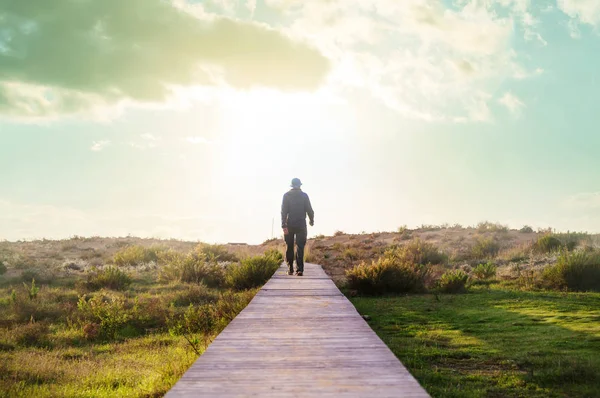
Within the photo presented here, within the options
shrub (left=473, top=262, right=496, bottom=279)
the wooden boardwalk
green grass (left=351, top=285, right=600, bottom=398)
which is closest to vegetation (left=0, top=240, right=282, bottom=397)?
the wooden boardwalk

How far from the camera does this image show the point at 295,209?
13188 mm

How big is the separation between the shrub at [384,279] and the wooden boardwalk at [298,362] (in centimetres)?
648

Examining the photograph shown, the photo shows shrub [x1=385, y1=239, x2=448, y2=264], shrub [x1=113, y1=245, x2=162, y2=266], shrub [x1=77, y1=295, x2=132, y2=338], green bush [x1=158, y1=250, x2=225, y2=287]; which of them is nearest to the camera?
shrub [x1=77, y1=295, x2=132, y2=338]

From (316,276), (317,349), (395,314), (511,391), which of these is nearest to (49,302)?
(316,276)

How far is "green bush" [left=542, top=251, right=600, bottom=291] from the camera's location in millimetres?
13383

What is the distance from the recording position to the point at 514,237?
30547 mm

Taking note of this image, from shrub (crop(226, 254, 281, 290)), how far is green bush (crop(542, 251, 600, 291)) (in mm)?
8154

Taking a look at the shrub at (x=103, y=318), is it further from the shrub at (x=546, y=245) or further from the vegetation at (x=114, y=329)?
the shrub at (x=546, y=245)

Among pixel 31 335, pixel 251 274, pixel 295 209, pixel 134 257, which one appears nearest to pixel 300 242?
pixel 295 209

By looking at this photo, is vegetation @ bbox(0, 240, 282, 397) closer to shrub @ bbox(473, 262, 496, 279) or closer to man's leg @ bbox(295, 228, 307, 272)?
man's leg @ bbox(295, 228, 307, 272)

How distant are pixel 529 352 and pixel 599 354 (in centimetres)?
81

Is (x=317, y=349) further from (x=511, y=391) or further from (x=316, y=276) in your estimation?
(x=316, y=276)

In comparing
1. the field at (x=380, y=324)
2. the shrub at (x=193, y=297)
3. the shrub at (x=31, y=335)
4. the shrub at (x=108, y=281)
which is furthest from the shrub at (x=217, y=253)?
the shrub at (x=31, y=335)

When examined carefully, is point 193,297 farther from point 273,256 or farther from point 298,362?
point 298,362
